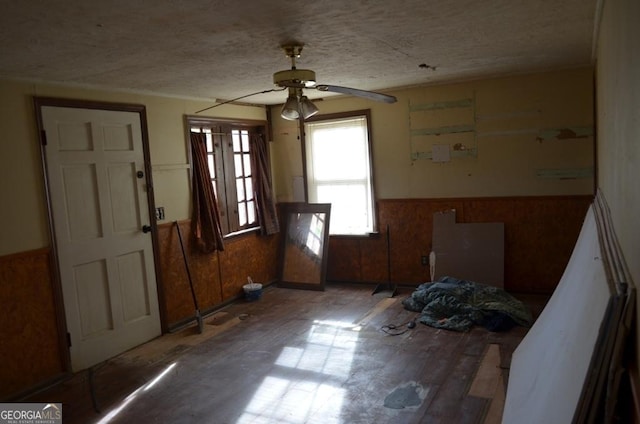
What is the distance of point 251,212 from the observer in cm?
586

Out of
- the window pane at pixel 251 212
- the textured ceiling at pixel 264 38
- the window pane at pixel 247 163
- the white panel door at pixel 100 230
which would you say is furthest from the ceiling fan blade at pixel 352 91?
the window pane at pixel 251 212

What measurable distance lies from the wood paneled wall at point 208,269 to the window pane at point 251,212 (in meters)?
0.18

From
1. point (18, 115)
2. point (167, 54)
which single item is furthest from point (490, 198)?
point (18, 115)

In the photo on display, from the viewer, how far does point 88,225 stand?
12.9 feet

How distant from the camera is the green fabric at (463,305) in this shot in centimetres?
418

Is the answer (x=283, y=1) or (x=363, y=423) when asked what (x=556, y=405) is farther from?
(x=283, y=1)

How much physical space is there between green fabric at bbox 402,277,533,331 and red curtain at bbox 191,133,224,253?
210cm

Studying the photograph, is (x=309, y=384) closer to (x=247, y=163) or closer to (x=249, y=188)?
(x=249, y=188)

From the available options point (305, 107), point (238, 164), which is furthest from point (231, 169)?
point (305, 107)

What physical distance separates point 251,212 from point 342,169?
1227 mm

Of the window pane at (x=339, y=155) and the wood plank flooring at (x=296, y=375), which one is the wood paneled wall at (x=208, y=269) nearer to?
the wood plank flooring at (x=296, y=375)

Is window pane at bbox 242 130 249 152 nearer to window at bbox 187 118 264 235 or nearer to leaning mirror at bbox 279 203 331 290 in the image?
window at bbox 187 118 264 235

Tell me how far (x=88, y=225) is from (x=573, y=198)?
4509mm

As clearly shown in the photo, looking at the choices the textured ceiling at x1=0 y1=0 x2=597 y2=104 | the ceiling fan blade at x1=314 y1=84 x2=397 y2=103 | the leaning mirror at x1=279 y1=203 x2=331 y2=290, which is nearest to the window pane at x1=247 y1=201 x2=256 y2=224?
the leaning mirror at x1=279 y1=203 x2=331 y2=290
